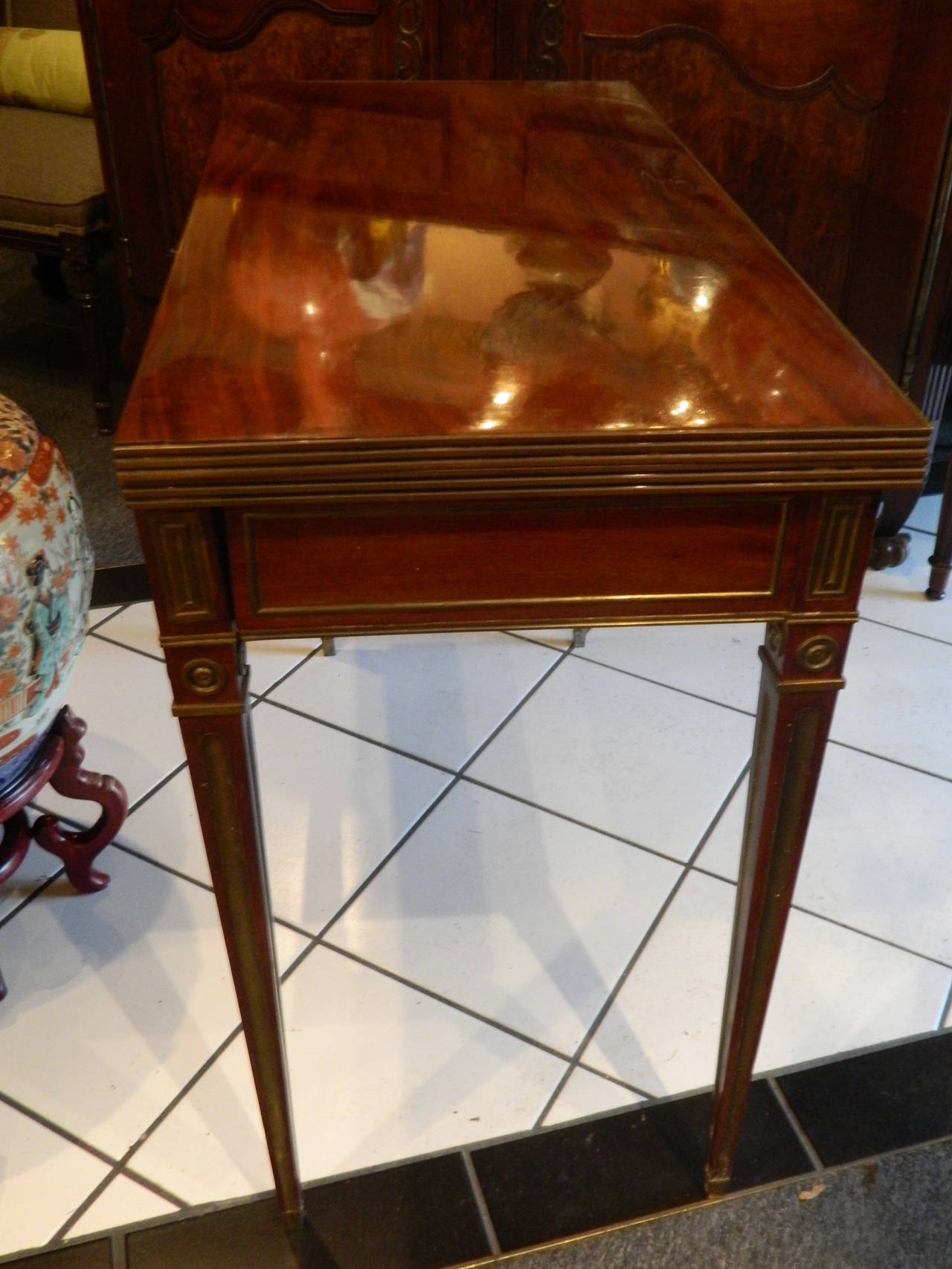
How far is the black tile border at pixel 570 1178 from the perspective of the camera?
1.01 metres

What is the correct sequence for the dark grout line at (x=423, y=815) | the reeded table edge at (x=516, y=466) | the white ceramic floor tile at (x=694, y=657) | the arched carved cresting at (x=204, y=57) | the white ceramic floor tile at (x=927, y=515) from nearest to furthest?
the reeded table edge at (x=516, y=466) < the dark grout line at (x=423, y=815) < the arched carved cresting at (x=204, y=57) < the white ceramic floor tile at (x=694, y=657) < the white ceramic floor tile at (x=927, y=515)

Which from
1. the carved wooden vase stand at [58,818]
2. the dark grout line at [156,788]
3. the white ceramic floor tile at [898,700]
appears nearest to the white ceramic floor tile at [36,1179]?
the carved wooden vase stand at [58,818]

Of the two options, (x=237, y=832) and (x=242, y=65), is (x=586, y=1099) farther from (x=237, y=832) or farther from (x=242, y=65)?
(x=242, y=65)

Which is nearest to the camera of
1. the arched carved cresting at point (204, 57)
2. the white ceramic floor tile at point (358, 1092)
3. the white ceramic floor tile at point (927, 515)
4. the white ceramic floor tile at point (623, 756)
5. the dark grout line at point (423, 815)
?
the white ceramic floor tile at point (358, 1092)

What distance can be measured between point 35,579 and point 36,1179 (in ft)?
1.83

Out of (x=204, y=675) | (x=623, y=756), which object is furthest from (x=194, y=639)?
(x=623, y=756)

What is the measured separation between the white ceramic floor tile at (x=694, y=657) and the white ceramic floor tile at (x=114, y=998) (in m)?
0.69

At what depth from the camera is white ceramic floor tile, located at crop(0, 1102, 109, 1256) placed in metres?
1.02

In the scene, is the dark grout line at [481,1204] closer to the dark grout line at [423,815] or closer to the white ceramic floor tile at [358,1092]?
the white ceramic floor tile at [358,1092]

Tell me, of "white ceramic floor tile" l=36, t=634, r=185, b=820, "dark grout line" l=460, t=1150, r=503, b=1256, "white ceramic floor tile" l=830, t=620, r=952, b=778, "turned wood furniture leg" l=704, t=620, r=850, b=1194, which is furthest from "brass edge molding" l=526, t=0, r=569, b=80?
"dark grout line" l=460, t=1150, r=503, b=1256

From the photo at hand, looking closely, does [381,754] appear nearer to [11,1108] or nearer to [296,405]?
[11,1108]

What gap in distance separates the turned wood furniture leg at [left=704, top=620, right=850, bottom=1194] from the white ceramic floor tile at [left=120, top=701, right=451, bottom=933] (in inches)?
21.7

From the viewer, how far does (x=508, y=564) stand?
674 mm

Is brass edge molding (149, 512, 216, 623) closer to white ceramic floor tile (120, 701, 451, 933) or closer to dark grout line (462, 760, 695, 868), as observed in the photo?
white ceramic floor tile (120, 701, 451, 933)
